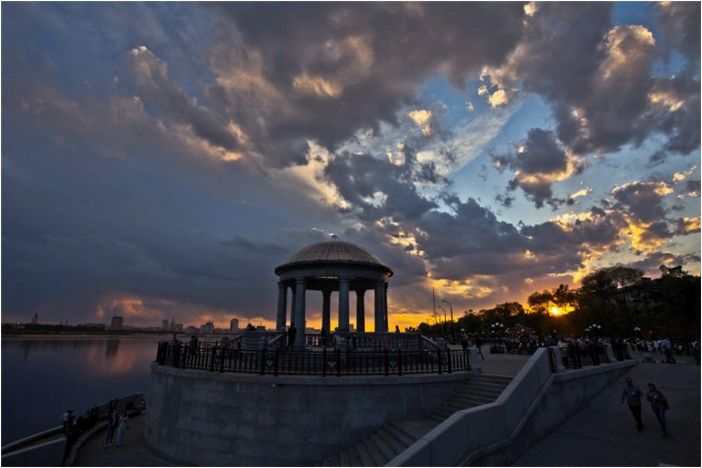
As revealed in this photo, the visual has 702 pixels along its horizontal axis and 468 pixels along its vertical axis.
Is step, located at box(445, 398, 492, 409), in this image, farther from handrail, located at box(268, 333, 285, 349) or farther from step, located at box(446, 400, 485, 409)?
handrail, located at box(268, 333, 285, 349)

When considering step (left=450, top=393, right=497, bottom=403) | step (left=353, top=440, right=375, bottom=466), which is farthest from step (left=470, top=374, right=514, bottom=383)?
step (left=353, top=440, right=375, bottom=466)

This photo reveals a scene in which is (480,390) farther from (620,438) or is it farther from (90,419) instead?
(90,419)

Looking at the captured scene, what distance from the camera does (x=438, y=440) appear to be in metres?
8.14

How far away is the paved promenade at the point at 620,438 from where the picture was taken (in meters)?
9.08

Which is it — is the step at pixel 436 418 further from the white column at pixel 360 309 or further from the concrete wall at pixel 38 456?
the white column at pixel 360 309

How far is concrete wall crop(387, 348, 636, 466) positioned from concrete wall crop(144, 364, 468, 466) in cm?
315

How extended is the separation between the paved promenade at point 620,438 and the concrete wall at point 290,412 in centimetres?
402

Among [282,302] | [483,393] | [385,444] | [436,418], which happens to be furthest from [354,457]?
[282,302]

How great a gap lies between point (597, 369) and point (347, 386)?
971cm

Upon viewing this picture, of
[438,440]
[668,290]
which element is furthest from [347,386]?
[668,290]

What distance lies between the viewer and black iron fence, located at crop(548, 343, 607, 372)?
13.3 m

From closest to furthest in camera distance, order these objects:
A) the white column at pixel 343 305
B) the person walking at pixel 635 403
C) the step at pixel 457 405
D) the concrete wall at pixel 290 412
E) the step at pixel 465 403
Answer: the person walking at pixel 635 403, the step at pixel 465 403, the step at pixel 457 405, the concrete wall at pixel 290 412, the white column at pixel 343 305

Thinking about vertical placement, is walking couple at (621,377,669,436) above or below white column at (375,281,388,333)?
below

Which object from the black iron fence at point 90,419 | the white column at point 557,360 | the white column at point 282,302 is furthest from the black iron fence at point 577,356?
the black iron fence at point 90,419
